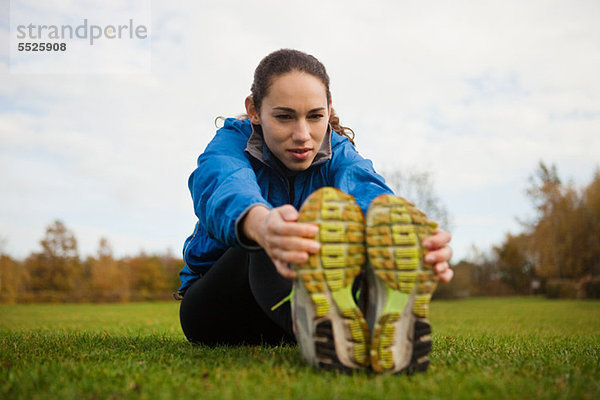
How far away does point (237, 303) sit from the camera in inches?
111

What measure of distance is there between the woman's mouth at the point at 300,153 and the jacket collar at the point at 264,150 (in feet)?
0.44

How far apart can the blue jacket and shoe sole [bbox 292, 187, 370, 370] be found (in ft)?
1.20

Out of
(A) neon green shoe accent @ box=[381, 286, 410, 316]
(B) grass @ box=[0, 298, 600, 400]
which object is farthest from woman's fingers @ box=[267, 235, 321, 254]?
(B) grass @ box=[0, 298, 600, 400]

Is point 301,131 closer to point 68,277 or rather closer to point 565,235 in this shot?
point 565,235

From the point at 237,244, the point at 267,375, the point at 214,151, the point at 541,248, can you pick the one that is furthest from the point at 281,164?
the point at 541,248

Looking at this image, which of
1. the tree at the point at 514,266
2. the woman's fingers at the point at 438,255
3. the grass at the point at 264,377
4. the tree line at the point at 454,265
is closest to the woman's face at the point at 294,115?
the woman's fingers at the point at 438,255

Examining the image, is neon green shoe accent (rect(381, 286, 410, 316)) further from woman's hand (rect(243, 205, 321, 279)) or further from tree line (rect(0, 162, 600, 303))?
tree line (rect(0, 162, 600, 303))

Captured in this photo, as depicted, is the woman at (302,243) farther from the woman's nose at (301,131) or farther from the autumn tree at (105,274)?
the autumn tree at (105,274)

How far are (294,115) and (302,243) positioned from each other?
106 cm

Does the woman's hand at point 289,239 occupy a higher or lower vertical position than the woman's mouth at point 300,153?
lower

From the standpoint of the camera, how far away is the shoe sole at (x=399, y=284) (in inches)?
71.0

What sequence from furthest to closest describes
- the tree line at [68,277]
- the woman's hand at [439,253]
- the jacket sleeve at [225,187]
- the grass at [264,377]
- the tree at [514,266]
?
the tree at [514,266] < the tree line at [68,277] < the jacket sleeve at [225,187] < the woman's hand at [439,253] < the grass at [264,377]

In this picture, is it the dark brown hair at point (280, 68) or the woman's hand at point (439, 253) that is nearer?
the woman's hand at point (439, 253)

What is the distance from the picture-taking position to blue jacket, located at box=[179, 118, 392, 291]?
7.02ft
